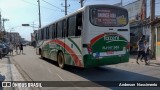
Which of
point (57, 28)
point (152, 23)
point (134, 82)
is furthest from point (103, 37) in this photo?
point (152, 23)

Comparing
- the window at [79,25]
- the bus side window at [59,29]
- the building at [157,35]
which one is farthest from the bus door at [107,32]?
the building at [157,35]

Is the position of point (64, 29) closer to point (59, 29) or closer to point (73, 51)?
point (59, 29)

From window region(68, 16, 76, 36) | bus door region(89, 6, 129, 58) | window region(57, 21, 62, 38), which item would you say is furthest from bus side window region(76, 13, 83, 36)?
window region(57, 21, 62, 38)

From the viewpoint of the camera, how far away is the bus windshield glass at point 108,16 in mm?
12047

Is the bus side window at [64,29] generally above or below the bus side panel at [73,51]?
above

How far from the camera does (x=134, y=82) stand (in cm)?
1028

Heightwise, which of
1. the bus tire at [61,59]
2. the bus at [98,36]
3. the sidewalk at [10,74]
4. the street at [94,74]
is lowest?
the sidewalk at [10,74]

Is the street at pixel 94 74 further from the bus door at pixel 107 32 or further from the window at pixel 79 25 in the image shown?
the window at pixel 79 25

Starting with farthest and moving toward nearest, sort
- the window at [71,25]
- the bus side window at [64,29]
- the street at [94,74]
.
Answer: the bus side window at [64,29], the window at [71,25], the street at [94,74]

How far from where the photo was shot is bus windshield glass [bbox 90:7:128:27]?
1205cm

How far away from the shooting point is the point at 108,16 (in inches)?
486

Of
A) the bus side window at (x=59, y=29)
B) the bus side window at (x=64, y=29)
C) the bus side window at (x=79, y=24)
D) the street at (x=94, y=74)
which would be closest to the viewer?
the street at (x=94, y=74)

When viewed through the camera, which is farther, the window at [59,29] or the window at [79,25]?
the window at [59,29]

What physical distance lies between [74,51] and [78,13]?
72.8 inches
